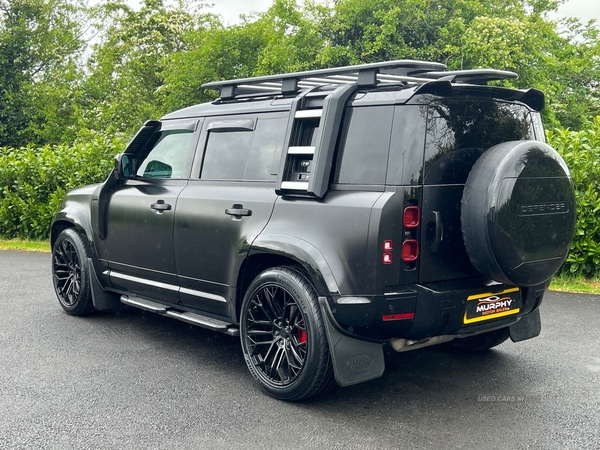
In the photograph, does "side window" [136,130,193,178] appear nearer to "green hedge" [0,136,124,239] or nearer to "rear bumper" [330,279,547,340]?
"rear bumper" [330,279,547,340]

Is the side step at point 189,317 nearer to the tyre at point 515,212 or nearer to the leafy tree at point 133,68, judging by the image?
the tyre at point 515,212

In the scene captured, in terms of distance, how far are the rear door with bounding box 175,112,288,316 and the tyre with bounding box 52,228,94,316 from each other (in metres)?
1.56

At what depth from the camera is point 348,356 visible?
382cm

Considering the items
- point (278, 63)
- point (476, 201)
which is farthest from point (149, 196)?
point (278, 63)

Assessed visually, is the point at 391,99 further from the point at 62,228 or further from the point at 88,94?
the point at 88,94

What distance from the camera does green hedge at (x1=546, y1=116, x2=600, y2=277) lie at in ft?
24.6

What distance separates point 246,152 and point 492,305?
2.06 m

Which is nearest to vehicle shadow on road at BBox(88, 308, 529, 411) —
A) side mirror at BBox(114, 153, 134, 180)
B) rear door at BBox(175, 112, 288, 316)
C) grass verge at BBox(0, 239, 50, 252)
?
rear door at BBox(175, 112, 288, 316)

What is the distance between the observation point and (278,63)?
21406 mm

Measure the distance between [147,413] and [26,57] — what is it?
1152 inches

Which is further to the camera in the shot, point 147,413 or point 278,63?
point 278,63

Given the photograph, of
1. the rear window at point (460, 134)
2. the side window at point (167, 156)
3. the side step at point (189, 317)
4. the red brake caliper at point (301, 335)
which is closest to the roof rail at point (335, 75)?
the rear window at point (460, 134)

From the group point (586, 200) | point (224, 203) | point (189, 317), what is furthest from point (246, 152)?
point (586, 200)

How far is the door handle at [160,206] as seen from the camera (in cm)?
511
